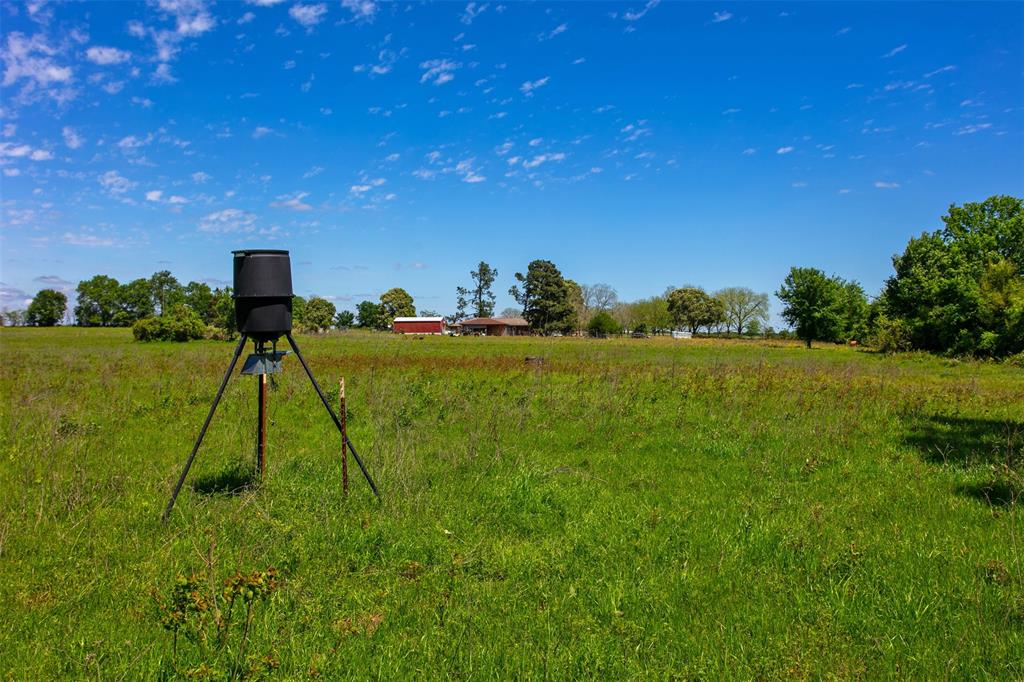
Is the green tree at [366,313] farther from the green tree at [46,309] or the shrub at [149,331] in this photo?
the shrub at [149,331]

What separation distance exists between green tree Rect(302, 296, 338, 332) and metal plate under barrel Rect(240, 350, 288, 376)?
10823cm

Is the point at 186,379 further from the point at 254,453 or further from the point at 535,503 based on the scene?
the point at 535,503

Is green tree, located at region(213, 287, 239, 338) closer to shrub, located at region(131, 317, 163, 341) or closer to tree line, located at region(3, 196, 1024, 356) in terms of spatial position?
tree line, located at region(3, 196, 1024, 356)

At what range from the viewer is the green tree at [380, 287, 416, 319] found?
121875mm

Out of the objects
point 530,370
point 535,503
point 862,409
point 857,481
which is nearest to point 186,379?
point 530,370

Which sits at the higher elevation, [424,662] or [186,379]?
[186,379]

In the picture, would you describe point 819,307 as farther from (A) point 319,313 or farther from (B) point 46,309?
(B) point 46,309

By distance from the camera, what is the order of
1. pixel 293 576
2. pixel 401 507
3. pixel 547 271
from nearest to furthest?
pixel 293 576
pixel 401 507
pixel 547 271

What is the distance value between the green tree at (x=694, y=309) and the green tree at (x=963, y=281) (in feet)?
180

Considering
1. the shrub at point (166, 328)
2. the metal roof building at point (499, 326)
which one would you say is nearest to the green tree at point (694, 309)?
the metal roof building at point (499, 326)

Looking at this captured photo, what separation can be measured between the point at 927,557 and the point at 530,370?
1394 cm

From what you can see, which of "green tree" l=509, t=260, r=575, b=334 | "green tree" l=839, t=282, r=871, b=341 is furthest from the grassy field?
"green tree" l=509, t=260, r=575, b=334

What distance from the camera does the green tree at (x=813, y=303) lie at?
184 feet

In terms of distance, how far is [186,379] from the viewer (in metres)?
14.6
